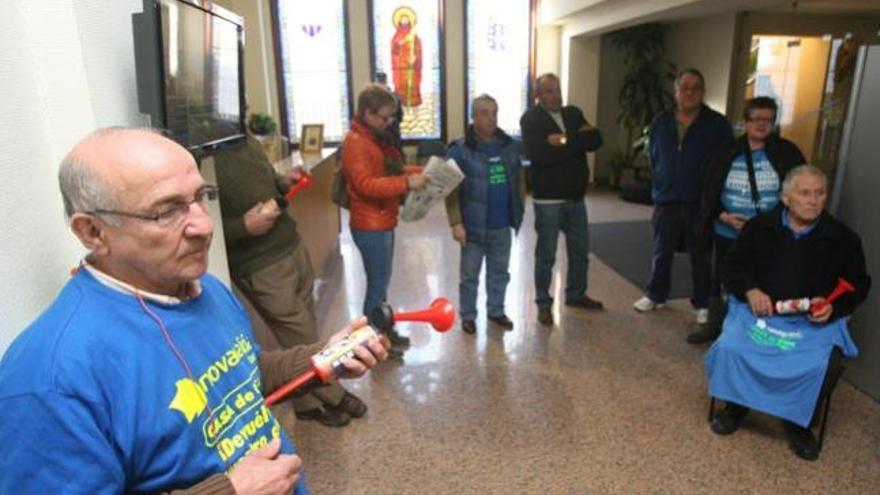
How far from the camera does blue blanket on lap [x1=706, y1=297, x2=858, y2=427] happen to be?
1.95m

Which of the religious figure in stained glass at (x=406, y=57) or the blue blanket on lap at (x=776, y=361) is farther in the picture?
the religious figure in stained glass at (x=406, y=57)

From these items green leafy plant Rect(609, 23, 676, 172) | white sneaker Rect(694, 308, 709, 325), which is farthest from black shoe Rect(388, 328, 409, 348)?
green leafy plant Rect(609, 23, 676, 172)

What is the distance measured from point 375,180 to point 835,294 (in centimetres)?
187

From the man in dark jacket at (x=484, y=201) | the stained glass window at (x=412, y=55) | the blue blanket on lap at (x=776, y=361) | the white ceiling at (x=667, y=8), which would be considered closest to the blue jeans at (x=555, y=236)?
the man in dark jacket at (x=484, y=201)

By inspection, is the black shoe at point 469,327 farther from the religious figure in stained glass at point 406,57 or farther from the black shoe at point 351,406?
the religious figure in stained glass at point 406,57

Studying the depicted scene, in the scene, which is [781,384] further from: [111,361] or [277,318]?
[111,361]

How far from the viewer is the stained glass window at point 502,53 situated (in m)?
6.62

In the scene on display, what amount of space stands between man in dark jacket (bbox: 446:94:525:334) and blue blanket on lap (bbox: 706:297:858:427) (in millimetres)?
1228

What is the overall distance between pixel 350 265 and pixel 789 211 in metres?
3.09

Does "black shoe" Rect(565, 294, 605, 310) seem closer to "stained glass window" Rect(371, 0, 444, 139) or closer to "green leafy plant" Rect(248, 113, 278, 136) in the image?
"green leafy plant" Rect(248, 113, 278, 136)

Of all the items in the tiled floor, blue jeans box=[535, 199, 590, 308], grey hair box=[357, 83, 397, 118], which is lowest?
the tiled floor

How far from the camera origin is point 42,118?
102 centimetres

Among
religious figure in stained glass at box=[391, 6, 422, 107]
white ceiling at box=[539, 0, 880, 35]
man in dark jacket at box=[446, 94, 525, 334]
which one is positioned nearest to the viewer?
man in dark jacket at box=[446, 94, 525, 334]

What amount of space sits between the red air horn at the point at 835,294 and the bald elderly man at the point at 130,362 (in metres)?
1.94
